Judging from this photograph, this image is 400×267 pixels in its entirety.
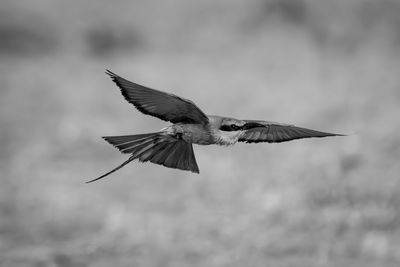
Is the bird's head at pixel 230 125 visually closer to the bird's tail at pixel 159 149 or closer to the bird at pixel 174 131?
the bird at pixel 174 131

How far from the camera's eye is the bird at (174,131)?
31.4 ft

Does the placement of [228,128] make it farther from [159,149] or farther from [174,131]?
[159,149]

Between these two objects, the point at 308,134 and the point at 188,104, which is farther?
the point at 308,134

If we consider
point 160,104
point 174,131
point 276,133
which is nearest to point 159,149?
point 174,131

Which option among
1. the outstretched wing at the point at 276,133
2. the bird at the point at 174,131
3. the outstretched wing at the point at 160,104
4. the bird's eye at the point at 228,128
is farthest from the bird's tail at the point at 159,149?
the outstretched wing at the point at 276,133

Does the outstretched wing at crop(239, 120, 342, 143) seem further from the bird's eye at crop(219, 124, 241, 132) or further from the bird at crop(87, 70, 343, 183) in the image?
the bird's eye at crop(219, 124, 241, 132)

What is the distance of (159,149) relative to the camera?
1035cm

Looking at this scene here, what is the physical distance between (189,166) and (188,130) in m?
0.87

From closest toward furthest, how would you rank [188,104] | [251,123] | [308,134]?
[188,104]
[251,123]
[308,134]

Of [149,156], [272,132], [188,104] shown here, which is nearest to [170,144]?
[149,156]

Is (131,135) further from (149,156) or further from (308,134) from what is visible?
(308,134)

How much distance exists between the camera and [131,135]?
391 inches

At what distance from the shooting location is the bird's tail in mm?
9891

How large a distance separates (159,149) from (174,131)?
508 mm
